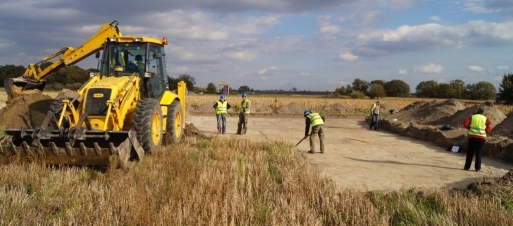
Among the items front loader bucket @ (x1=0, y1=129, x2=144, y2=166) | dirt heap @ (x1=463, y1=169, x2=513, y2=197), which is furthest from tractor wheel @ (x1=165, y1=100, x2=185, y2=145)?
dirt heap @ (x1=463, y1=169, x2=513, y2=197)

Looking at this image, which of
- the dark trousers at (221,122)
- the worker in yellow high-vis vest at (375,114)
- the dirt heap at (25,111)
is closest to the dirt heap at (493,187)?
the dark trousers at (221,122)

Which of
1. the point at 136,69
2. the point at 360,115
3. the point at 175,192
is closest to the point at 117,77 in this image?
the point at 136,69

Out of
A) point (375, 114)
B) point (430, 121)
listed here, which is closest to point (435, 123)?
point (430, 121)

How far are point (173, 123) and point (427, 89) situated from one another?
64499mm

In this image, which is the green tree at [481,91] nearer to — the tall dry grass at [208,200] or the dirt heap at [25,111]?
the tall dry grass at [208,200]

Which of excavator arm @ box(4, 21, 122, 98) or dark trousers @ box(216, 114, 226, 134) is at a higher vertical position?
excavator arm @ box(4, 21, 122, 98)

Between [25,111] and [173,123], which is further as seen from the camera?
[25,111]

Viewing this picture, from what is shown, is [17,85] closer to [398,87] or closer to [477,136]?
[477,136]

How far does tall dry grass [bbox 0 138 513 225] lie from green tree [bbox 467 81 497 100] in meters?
59.9

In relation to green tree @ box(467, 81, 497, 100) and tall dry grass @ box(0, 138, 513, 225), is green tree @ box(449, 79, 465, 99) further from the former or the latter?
tall dry grass @ box(0, 138, 513, 225)

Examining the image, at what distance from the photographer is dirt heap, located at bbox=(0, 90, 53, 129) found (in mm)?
10887

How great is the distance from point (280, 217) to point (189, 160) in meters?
3.59

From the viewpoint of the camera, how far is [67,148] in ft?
21.1

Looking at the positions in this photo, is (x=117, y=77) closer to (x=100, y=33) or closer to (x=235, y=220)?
(x=100, y=33)
